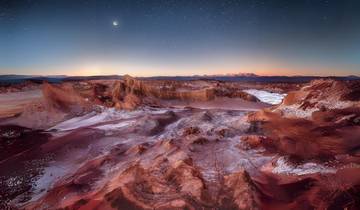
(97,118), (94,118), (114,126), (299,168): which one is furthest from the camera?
(94,118)

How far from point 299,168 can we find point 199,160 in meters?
3.06

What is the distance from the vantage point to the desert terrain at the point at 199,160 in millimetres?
5625

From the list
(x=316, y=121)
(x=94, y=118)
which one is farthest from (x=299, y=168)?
(x=94, y=118)

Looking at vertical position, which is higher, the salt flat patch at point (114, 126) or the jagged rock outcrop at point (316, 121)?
the jagged rock outcrop at point (316, 121)

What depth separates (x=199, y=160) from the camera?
324 inches

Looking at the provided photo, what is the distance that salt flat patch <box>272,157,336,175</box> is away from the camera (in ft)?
21.0

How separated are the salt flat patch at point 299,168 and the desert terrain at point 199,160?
0.02 metres

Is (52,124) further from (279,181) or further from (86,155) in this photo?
(279,181)

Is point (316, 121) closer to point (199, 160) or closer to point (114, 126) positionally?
point (199, 160)

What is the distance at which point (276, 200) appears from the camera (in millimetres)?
5543

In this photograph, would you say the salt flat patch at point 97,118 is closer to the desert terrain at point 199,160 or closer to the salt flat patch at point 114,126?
the salt flat patch at point 114,126

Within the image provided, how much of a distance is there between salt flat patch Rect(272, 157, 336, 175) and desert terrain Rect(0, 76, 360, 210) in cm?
2

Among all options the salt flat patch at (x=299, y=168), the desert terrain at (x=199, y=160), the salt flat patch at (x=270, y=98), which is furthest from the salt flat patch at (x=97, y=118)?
the salt flat patch at (x=270, y=98)

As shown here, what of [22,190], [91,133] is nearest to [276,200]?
[22,190]
